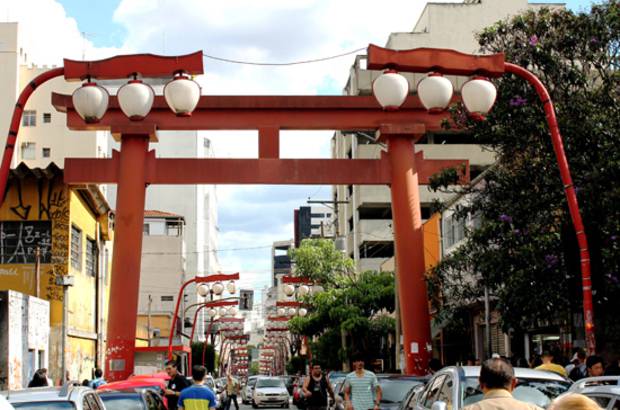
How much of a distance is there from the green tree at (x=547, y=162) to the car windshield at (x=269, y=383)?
28.9m

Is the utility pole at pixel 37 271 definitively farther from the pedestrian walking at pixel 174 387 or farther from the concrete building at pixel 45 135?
the concrete building at pixel 45 135

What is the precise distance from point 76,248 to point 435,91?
27867 mm

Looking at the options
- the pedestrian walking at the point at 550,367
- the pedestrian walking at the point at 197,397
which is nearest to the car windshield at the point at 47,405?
the pedestrian walking at the point at 197,397

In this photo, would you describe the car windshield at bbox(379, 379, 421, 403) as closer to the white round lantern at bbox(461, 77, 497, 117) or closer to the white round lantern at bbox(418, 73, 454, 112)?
the white round lantern at bbox(461, 77, 497, 117)

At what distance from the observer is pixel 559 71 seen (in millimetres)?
18062

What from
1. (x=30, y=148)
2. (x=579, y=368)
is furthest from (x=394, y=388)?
(x=30, y=148)

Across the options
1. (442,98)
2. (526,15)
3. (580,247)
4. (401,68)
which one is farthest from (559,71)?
(442,98)

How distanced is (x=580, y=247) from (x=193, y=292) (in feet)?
298

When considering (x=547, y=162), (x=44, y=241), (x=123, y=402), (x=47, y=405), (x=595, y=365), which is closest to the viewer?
(x=47, y=405)

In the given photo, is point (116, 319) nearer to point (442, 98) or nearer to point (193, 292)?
point (442, 98)

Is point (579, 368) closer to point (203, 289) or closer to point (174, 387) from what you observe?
point (174, 387)

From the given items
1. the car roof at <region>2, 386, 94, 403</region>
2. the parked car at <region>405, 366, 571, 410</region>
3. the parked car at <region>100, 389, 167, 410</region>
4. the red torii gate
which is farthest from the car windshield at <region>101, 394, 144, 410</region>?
the red torii gate

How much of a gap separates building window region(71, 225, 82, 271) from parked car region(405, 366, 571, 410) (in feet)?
91.3

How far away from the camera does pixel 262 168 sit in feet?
86.3
